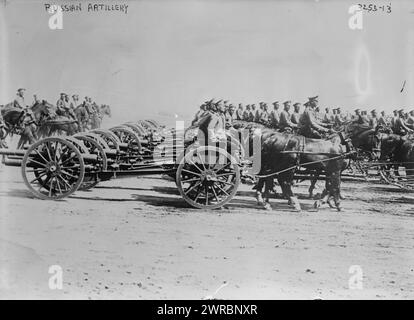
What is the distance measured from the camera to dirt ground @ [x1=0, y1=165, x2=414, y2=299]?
545cm

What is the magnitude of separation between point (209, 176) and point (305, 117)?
125 cm

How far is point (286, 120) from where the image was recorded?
5.75 m

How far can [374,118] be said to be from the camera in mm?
5742

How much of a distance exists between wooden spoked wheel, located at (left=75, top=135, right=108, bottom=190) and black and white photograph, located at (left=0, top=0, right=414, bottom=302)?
15 mm

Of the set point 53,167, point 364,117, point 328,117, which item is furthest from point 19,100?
point 364,117

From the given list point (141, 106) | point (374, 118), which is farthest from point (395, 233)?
point (141, 106)

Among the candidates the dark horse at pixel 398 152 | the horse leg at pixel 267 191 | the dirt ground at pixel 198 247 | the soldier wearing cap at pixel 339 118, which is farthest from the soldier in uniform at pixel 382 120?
the horse leg at pixel 267 191

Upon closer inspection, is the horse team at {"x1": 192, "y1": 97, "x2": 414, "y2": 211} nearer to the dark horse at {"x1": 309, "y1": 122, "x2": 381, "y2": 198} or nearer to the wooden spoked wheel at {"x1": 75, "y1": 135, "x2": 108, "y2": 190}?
the dark horse at {"x1": 309, "y1": 122, "x2": 381, "y2": 198}

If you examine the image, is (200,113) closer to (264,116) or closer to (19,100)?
(264,116)

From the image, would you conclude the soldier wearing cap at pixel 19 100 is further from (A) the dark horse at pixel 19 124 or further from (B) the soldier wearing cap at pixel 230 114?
(B) the soldier wearing cap at pixel 230 114

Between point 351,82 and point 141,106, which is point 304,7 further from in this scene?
point 141,106

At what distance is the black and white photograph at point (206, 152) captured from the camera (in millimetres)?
5477

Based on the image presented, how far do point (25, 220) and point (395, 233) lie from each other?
4.02 meters

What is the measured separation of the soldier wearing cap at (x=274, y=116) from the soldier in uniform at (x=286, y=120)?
0.04 m
